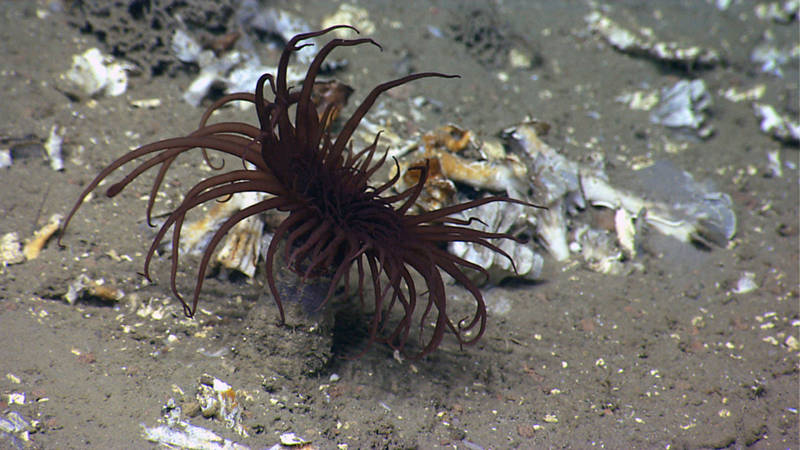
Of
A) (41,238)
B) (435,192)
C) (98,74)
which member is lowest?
(41,238)

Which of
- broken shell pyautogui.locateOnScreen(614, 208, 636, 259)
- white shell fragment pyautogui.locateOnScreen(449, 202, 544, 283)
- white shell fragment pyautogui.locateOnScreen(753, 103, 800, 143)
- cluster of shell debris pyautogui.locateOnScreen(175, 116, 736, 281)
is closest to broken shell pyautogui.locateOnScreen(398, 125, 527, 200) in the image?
cluster of shell debris pyautogui.locateOnScreen(175, 116, 736, 281)

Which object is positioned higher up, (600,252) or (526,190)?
(526,190)

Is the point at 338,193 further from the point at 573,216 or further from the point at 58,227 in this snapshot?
the point at 573,216

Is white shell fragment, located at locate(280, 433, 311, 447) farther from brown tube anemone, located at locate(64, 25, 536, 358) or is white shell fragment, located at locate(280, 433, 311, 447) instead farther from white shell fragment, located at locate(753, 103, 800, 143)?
white shell fragment, located at locate(753, 103, 800, 143)

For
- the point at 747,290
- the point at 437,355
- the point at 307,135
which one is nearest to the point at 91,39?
the point at 307,135

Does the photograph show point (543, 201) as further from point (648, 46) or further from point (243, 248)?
point (648, 46)

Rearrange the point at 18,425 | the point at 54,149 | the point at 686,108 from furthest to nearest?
the point at 686,108 < the point at 54,149 < the point at 18,425

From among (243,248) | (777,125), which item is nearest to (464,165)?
(243,248)
